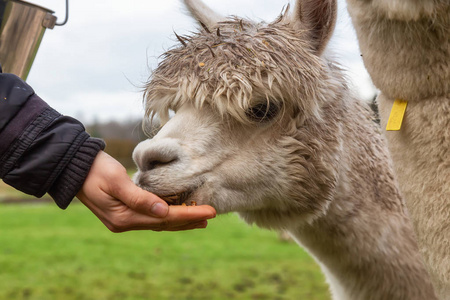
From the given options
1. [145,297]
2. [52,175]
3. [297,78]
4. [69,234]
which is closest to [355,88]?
[297,78]

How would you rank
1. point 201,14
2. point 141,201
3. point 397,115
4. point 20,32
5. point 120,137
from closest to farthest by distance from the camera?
point 141,201, point 397,115, point 20,32, point 201,14, point 120,137

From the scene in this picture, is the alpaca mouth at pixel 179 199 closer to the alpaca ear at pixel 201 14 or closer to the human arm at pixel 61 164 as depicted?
the human arm at pixel 61 164

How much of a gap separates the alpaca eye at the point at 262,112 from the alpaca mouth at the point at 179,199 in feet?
1.44

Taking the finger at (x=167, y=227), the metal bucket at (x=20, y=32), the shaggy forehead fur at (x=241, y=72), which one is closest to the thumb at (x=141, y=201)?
the finger at (x=167, y=227)

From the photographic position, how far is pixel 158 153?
6.31 ft

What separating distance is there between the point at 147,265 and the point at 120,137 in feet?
80.5

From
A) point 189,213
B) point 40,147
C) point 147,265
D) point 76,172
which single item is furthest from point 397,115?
point 147,265

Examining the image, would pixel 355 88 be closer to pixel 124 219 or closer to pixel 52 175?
pixel 124 219

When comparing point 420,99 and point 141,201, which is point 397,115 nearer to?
point 420,99

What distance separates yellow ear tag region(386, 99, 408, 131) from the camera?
1887 millimetres

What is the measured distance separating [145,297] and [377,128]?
20.9ft

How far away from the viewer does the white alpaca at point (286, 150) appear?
206 centimetres

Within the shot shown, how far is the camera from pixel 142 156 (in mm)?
1968

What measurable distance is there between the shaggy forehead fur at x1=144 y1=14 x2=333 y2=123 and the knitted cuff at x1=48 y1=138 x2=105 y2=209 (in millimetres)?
497
